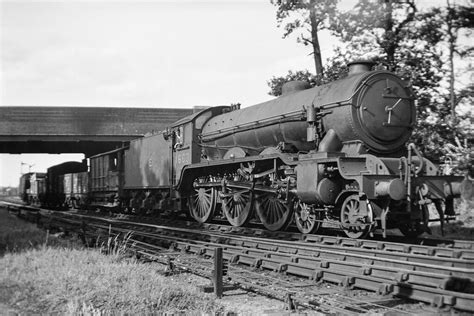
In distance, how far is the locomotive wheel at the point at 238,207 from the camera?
11.9 m

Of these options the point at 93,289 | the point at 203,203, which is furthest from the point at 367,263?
the point at 203,203

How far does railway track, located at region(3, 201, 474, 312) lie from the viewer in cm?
529

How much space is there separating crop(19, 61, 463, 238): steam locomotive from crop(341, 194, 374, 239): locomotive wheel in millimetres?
19

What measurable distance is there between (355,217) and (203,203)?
20.1ft

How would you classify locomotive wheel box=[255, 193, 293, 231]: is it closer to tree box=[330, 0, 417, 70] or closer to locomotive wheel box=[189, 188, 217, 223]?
locomotive wheel box=[189, 188, 217, 223]

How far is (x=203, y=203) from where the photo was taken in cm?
1398

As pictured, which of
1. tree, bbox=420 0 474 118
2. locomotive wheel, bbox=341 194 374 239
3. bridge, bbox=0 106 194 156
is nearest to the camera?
locomotive wheel, bbox=341 194 374 239

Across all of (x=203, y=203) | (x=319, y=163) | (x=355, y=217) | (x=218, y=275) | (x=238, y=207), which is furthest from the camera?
(x=203, y=203)

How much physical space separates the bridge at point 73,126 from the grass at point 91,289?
71.8ft

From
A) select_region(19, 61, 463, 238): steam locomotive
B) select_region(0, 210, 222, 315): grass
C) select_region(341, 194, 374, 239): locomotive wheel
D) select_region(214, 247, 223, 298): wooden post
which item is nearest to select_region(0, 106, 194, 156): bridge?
select_region(19, 61, 463, 238): steam locomotive

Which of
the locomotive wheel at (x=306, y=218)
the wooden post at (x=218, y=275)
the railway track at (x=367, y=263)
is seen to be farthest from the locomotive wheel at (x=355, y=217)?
the wooden post at (x=218, y=275)

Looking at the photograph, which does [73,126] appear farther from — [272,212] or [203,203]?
[272,212]

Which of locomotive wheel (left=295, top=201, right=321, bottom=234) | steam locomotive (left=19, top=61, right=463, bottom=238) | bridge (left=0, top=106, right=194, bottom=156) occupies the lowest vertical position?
locomotive wheel (left=295, top=201, right=321, bottom=234)

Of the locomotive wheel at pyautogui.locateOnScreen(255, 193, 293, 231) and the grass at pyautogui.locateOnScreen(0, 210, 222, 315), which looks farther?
the locomotive wheel at pyautogui.locateOnScreen(255, 193, 293, 231)
